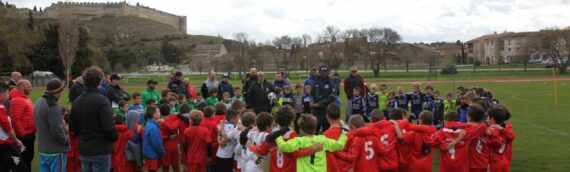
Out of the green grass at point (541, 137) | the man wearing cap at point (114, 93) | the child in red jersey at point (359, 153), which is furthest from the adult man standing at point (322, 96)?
the child in red jersey at point (359, 153)

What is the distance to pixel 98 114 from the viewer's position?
17.3 feet

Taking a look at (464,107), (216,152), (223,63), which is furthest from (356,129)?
(223,63)

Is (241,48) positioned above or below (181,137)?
above

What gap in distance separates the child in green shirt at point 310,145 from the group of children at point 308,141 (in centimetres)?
1

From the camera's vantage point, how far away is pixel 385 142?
6043mm

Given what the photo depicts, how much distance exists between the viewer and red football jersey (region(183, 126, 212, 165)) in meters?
7.01

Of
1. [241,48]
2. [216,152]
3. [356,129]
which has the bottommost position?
[216,152]

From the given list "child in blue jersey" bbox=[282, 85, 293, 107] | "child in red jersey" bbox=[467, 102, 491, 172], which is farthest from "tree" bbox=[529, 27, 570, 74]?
"child in red jersey" bbox=[467, 102, 491, 172]

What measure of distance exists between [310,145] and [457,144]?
2216 mm

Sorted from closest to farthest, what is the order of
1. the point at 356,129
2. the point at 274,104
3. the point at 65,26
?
the point at 356,129 < the point at 274,104 < the point at 65,26

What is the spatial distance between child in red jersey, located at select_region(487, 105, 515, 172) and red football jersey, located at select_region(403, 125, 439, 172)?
0.82m

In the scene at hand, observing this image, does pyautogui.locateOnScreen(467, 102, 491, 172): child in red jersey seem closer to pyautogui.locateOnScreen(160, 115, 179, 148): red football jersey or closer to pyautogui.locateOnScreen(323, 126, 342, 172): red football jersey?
pyautogui.locateOnScreen(323, 126, 342, 172): red football jersey

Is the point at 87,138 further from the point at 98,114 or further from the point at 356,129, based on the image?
the point at 356,129

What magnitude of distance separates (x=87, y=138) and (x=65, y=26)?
58.5m
